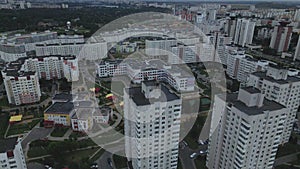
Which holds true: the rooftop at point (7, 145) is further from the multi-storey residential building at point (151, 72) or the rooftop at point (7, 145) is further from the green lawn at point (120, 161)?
the multi-storey residential building at point (151, 72)

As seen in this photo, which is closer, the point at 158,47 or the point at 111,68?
the point at 111,68

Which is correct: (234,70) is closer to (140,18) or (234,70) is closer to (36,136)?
(36,136)

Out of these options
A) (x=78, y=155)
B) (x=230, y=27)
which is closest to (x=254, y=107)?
(x=78, y=155)

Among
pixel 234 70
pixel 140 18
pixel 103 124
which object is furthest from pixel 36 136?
pixel 140 18

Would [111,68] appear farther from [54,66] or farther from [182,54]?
[182,54]

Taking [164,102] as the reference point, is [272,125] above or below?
below

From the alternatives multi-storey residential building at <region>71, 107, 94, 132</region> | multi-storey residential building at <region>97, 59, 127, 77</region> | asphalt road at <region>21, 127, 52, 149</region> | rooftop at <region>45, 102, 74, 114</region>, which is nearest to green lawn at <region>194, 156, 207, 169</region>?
multi-storey residential building at <region>71, 107, 94, 132</region>
